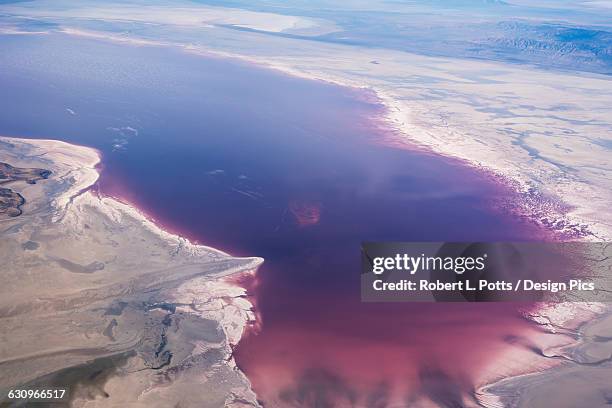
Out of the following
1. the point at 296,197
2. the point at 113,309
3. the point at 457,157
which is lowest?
the point at 113,309

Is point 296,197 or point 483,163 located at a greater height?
point 483,163

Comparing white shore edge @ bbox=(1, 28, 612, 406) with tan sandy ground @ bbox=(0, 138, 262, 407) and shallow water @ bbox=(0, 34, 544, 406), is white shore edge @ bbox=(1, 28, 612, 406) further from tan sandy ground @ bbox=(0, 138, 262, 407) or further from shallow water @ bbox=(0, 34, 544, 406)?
tan sandy ground @ bbox=(0, 138, 262, 407)

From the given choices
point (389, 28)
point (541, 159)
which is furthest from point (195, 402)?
point (389, 28)

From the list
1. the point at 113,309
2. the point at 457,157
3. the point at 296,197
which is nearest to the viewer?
the point at 113,309

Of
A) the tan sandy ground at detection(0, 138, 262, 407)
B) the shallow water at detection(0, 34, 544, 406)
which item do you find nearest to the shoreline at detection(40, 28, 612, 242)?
the shallow water at detection(0, 34, 544, 406)

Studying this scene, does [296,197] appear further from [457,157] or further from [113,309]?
[457,157]

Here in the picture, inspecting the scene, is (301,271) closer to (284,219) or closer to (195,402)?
(284,219)

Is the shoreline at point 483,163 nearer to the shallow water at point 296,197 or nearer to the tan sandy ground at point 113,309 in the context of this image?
the shallow water at point 296,197

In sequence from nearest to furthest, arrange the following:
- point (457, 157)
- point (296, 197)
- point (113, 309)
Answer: point (113, 309) → point (296, 197) → point (457, 157)

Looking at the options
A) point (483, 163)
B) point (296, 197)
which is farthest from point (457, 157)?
point (296, 197)
